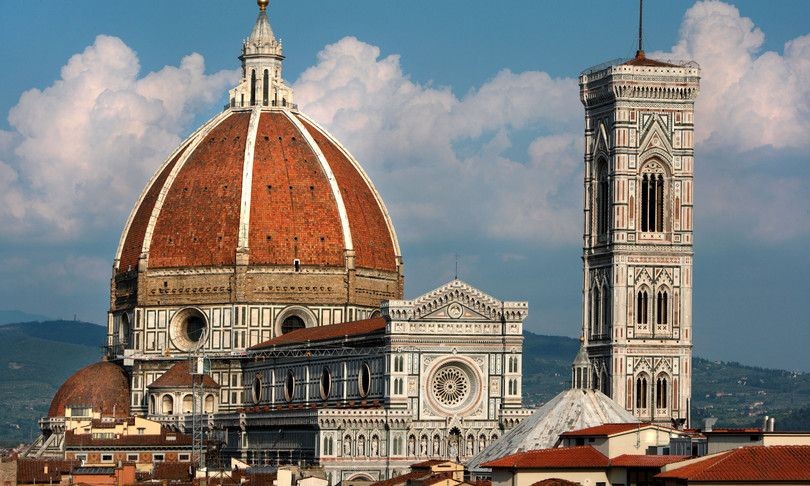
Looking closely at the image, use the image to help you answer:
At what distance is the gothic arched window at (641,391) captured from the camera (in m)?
130

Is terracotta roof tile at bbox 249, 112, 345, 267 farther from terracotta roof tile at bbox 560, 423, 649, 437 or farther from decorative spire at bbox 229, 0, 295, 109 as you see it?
terracotta roof tile at bbox 560, 423, 649, 437

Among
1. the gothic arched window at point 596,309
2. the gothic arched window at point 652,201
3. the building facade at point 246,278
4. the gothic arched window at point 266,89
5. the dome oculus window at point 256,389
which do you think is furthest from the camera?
the gothic arched window at point 266,89

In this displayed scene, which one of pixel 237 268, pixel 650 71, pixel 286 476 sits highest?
pixel 650 71

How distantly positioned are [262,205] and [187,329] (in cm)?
844

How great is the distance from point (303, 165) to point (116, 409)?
17.1m

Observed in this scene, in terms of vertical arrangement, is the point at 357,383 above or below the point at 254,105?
below

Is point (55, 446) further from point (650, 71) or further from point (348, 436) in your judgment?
point (650, 71)

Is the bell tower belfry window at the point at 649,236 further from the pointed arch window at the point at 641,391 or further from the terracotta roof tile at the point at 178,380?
the terracotta roof tile at the point at 178,380

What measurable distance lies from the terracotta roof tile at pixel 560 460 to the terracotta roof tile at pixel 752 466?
20.0 ft

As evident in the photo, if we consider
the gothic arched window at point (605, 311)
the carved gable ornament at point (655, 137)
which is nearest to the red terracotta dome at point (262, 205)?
the gothic arched window at point (605, 311)

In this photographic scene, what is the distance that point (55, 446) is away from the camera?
141m

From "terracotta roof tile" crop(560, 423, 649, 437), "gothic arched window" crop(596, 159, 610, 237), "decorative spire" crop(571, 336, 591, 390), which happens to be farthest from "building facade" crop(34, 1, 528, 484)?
"terracotta roof tile" crop(560, 423, 649, 437)

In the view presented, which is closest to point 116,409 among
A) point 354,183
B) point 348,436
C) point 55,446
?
point 55,446

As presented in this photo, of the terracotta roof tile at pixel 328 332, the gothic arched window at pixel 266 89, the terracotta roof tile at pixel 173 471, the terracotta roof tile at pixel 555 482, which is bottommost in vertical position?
the terracotta roof tile at pixel 173 471
